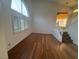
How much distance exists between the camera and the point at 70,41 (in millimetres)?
7570

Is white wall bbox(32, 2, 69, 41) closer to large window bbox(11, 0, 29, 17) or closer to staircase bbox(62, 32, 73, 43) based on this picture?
large window bbox(11, 0, 29, 17)

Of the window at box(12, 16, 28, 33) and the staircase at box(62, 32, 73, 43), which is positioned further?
the staircase at box(62, 32, 73, 43)

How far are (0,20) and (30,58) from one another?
1578 millimetres

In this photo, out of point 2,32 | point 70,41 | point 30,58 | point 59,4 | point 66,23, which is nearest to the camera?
point 2,32

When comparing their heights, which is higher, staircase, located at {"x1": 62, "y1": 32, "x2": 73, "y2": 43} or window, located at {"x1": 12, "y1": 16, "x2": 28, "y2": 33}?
window, located at {"x1": 12, "y1": 16, "x2": 28, "y2": 33}

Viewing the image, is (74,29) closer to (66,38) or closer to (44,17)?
(66,38)

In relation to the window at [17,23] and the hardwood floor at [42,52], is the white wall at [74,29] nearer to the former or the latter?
the hardwood floor at [42,52]

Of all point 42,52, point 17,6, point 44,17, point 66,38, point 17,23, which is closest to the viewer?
point 42,52

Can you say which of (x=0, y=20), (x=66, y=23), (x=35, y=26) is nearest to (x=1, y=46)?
(x=0, y=20)

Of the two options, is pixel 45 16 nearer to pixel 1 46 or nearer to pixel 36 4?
pixel 36 4

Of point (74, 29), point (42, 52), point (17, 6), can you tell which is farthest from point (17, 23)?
point (74, 29)

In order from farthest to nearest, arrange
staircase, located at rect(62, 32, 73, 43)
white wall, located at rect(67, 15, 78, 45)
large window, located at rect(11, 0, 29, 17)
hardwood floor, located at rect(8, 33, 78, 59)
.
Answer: staircase, located at rect(62, 32, 73, 43) → white wall, located at rect(67, 15, 78, 45) → large window, located at rect(11, 0, 29, 17) → hardwood floor, located at rect(8, 33, 78, 59)

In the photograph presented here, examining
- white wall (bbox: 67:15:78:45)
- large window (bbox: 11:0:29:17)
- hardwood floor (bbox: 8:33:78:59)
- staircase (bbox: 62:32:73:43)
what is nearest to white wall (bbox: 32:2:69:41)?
large window (bbox: 11:0:29:17)

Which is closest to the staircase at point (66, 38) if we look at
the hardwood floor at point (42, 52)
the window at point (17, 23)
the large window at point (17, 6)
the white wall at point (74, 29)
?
the white wall at point (74, 29)
